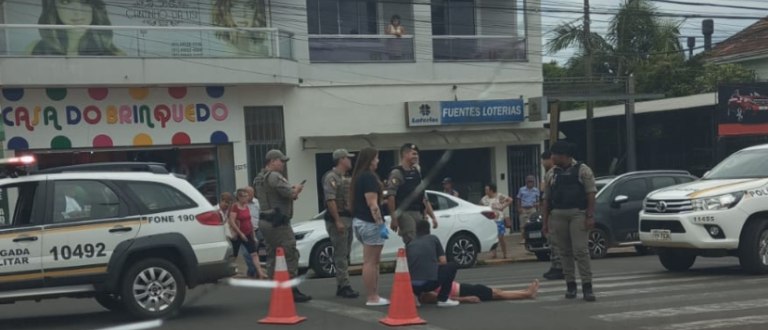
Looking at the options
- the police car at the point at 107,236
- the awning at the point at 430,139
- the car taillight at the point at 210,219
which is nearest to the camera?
the police car at the point at 107,236

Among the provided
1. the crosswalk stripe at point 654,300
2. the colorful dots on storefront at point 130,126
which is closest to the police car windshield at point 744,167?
the crosswalk stripe at point 654,300

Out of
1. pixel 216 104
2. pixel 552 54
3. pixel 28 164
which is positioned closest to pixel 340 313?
Answer: pixel 28 164

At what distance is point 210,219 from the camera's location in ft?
31.6

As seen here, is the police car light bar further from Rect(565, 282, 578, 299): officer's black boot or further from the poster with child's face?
the poster with child's face

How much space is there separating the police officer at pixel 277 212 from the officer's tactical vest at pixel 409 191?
1.14 m

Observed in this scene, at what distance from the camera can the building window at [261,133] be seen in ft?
72.1

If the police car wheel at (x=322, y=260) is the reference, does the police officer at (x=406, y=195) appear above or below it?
above

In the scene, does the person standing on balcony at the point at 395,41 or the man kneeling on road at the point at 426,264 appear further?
the person standing on balcony at the point at 395,41

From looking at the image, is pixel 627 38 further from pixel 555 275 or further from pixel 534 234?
pixel 555 275

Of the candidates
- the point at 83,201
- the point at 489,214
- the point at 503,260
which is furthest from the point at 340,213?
the point at 503,260

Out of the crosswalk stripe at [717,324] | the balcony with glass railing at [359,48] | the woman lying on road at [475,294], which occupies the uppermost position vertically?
the balcony with glass railing at [359,48]

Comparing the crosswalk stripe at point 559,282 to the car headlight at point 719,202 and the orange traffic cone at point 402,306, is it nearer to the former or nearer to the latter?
the car headlight at point 719,202

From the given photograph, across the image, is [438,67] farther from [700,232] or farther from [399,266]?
[399,266]

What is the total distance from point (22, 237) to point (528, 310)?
5152 millimetres
